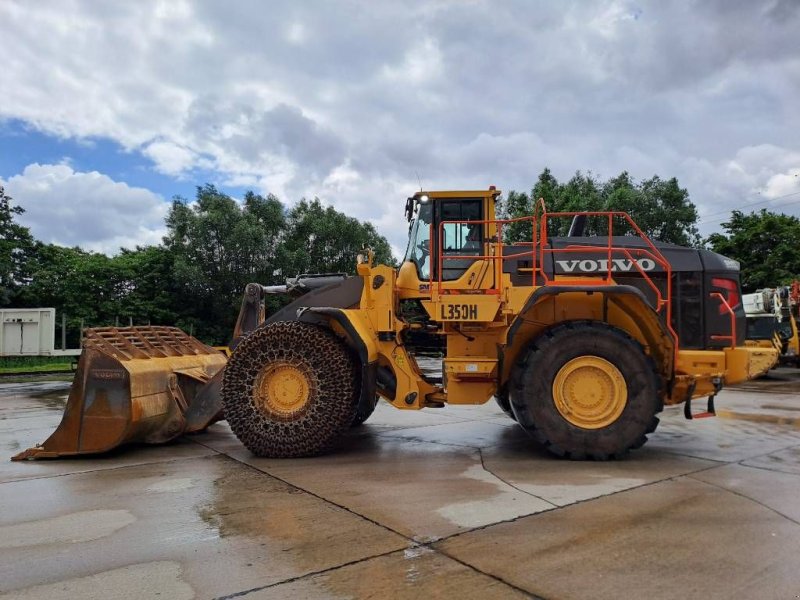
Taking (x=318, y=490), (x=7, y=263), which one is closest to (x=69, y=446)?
(x=318, y=490)

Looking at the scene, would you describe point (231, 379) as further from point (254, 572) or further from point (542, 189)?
point (542, 189)

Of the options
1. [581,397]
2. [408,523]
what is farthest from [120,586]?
[581,397]

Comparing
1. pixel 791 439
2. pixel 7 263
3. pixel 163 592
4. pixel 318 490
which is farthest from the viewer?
pixel 7 263

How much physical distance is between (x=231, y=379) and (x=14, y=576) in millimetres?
2786

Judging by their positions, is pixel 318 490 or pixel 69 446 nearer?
pixel 318 490

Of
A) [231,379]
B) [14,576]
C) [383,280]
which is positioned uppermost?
[383,280]

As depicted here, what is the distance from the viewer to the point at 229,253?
26.9 meters

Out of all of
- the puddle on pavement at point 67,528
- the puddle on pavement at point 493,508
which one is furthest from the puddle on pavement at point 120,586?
the puddle on pavement at point 493,508

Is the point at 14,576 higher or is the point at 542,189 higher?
the point at 542,189

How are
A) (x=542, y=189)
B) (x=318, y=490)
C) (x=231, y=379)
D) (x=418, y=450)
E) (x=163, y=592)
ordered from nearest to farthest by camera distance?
(x=163, y=592) < (x=318, y=490) < (x=231, y=379) < (x=418, y=450) < (x=542, y=189)

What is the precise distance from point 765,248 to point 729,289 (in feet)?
76.0

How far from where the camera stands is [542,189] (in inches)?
1178

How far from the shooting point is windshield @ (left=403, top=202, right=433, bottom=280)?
6.31 metres

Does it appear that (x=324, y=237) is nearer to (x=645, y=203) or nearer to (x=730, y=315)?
(x=645, y=203)
